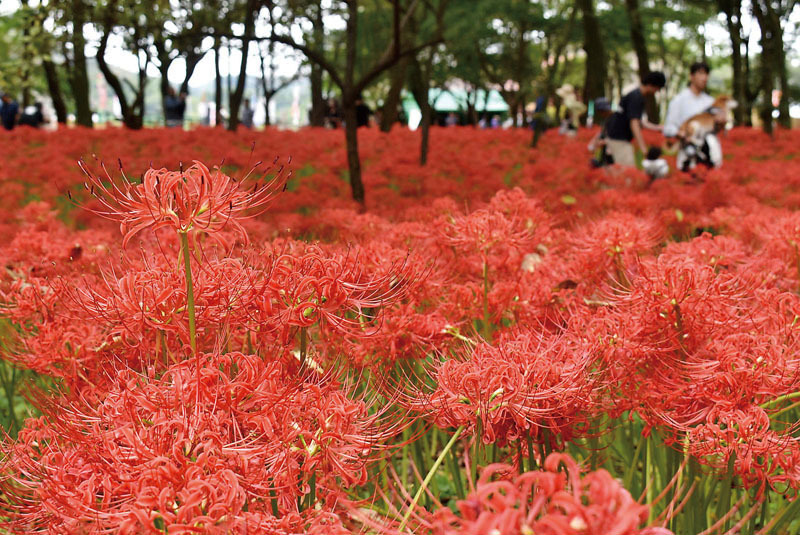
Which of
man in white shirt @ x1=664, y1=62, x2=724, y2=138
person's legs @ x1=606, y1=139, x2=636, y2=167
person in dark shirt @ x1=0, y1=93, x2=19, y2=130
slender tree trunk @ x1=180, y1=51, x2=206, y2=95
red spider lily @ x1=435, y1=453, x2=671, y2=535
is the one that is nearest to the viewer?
red spider lily @ x1=435, y1=453, x2=671, y2=535

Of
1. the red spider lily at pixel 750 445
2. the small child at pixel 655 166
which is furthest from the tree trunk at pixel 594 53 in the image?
the red spider lily at pixel 750 445

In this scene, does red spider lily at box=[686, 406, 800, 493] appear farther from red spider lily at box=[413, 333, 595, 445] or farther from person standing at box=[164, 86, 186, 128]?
person standing at box=[164, 86, 186, 128]

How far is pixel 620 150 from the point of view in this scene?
8406 millimetres

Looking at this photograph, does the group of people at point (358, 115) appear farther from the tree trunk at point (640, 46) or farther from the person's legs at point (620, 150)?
the person's legs at point (620, 150)

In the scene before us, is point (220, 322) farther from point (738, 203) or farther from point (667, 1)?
point (667, 1)

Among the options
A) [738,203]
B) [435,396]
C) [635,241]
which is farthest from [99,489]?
[738,203]

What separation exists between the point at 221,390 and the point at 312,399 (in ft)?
0.61

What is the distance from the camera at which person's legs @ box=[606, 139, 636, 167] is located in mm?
8406

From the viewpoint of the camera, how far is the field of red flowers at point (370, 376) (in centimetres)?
117

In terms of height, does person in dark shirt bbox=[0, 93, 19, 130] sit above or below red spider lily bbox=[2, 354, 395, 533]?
above

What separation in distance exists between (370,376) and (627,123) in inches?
284

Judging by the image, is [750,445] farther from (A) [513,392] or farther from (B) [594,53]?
(B) [594,53]

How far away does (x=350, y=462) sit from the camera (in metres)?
1.50

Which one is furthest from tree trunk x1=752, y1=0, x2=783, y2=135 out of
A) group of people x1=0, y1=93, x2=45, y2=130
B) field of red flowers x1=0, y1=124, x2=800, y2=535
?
group of people x1=0, y1=93, x2=45, y2=130
